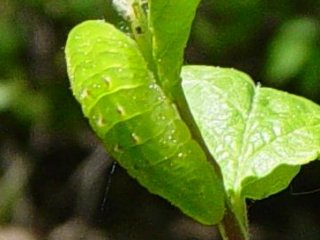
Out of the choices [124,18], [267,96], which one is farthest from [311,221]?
[124,18]

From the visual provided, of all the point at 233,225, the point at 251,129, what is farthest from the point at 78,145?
the point at 233,225

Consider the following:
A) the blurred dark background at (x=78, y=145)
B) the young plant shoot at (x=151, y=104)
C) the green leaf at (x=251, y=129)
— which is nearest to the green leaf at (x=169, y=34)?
the young plant shoot at (x=151, y=104)

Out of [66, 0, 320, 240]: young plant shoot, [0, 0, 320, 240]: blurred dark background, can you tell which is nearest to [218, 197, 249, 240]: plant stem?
[66, 0, 320, 240]: young plant shoot

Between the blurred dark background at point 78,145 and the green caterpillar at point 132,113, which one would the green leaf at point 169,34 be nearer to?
the green caterpillar at point 132,113

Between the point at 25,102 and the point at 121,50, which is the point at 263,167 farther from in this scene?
the point at 25,102

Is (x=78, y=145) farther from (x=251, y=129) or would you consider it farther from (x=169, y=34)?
(x=169, y=34)

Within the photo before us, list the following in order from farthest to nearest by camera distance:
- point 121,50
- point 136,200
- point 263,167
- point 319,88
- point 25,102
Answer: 1. point 136,200
2. point 25,102
3. point 319,88
4. point 263,167
5. point 121,50
